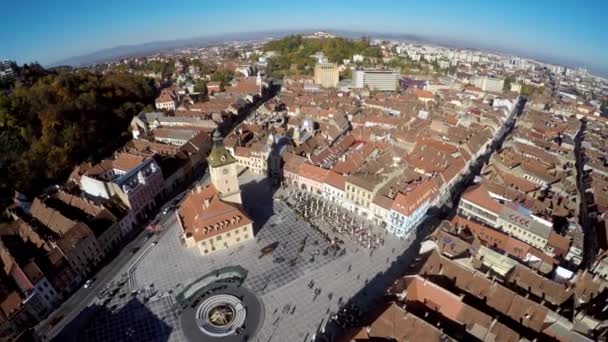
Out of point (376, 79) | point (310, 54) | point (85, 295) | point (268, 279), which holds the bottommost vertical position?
point (376, 79)

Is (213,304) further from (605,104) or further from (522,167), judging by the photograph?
(605,104)

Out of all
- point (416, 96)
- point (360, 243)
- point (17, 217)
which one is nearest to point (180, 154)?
point (17, 217)

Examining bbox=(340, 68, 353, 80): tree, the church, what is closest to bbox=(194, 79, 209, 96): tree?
bbox=(340, 68, 353, 80): tree

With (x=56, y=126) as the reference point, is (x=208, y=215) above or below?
below

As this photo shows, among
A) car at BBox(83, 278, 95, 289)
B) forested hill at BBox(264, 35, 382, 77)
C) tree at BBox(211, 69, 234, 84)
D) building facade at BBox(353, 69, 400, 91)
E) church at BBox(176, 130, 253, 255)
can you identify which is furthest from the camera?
forested hill at BBox(264, 35, 382, 77)

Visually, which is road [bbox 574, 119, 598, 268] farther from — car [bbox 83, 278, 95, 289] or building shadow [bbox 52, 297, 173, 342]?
car [bbox 83, 278, 95, 289]

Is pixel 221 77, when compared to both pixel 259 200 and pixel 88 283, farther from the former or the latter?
pixel 88 283

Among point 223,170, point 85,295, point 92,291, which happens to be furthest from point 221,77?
point 85,295
